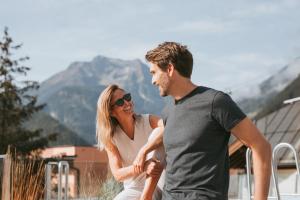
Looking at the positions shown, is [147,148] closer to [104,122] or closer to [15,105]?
[104,122]

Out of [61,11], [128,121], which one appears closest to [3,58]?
[128,121]

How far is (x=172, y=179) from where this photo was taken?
2094 millimetres

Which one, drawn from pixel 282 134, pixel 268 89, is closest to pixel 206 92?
pixel 282 134

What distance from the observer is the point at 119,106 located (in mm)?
2770

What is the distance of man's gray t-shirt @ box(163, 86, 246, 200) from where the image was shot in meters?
2.02

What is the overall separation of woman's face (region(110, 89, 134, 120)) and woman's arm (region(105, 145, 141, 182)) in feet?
0.45

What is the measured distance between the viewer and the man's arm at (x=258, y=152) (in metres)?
1.94

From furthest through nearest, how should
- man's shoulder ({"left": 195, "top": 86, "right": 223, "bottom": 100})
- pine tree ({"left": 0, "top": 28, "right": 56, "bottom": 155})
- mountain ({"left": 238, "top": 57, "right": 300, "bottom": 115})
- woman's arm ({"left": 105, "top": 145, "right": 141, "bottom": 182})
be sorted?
mountain ({"left": 238, "top": 57, "right": 300, "bottom": 115}) < pine tree ({"left": 0, "top": 28, "right": 56, "bottom": 155}) < woman's arm ({"left": 105, "top": 145, "right": 141, "bottom": 182}) < man's shoulder ({"left": 195, "top": 86, "right": 223, "bottom": 100})

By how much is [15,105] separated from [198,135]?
2773cm

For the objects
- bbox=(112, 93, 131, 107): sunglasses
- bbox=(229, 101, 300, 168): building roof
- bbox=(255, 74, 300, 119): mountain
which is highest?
bbox=(255, 74, 300, 119): mountain

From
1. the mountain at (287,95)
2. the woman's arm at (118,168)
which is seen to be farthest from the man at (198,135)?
the mountain at (287,95)

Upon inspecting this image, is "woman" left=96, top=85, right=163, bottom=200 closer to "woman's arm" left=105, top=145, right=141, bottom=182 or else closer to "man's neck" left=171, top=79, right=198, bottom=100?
"woman's arm" left=105, top=145, right=141, bottom=182

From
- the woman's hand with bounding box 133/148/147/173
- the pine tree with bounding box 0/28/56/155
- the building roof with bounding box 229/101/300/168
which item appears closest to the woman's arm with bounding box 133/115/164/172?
the woman's hand with bounding box 133/148/147/173

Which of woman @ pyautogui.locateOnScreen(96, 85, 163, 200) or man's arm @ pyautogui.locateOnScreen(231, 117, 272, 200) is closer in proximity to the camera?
man's arm @ pyautogui.locateOnScreen(231, 117, 272, 200)
